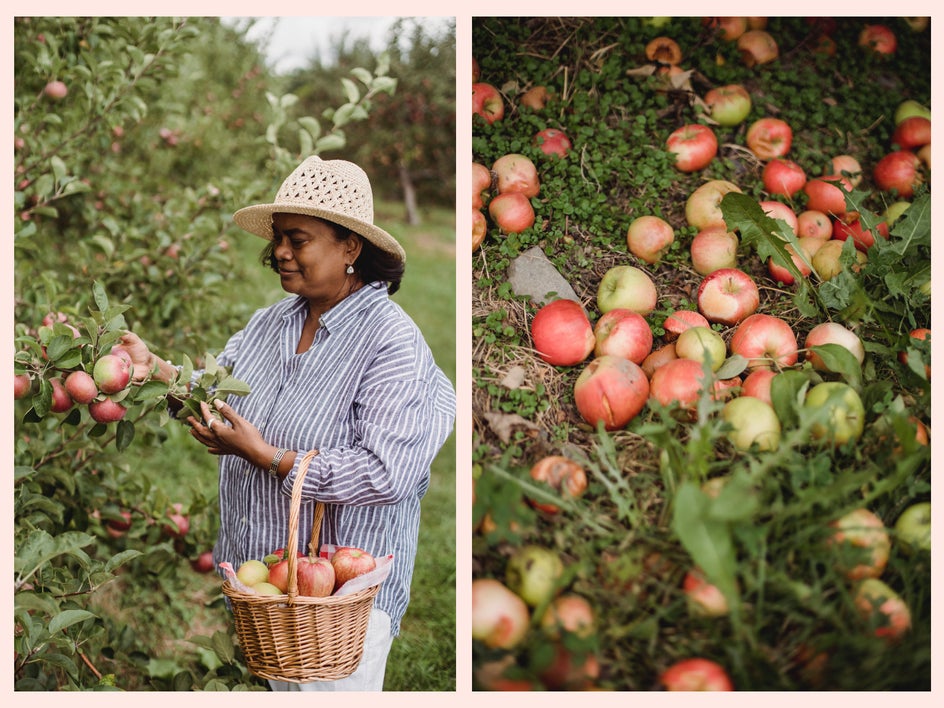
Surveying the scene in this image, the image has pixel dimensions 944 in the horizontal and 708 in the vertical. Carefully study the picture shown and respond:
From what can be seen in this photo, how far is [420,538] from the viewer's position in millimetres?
3197

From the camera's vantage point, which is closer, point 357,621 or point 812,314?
point 357,621

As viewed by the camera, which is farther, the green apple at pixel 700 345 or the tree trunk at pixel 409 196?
the tree trunk at pixel 409 196

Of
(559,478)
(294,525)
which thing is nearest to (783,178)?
(559,478)

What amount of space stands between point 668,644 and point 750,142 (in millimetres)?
1549

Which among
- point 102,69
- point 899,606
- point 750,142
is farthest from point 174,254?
point 899,606

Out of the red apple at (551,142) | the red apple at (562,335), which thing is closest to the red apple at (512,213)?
the red apple at (551,142)

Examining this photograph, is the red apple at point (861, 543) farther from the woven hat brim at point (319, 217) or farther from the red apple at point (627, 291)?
the woven hat brim at point (319, 217)

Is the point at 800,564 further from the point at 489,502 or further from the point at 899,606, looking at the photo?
the point at 489,502

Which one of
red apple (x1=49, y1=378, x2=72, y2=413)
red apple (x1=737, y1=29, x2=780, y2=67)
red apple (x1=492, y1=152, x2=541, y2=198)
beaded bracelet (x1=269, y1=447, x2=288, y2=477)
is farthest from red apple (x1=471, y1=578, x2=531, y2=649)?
red apple (x1=737, y1=29, x2=780, y2=67)

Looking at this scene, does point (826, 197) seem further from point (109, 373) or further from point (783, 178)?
point (109, 373)

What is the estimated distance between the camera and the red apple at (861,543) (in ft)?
3.70
